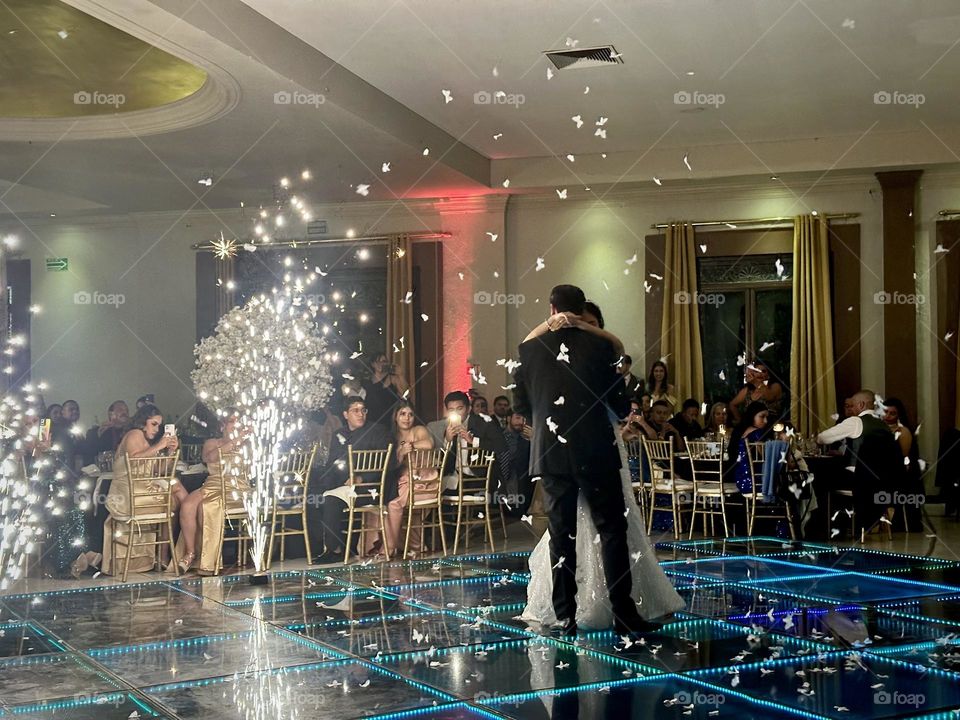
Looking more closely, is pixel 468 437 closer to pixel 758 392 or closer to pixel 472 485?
pixel 472 485

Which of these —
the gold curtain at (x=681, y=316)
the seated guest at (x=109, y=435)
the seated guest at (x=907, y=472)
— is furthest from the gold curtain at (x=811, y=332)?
the seated guest at (x=109, y=435)

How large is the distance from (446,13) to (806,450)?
4893 millimetres

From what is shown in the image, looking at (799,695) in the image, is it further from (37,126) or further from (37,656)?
(37,126)

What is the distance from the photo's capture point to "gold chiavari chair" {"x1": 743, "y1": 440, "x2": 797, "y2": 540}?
30.1ft

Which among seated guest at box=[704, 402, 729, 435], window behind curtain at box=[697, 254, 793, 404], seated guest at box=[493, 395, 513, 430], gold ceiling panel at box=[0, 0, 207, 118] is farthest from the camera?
window behind curtain at box=[697, 254, 793, 404]

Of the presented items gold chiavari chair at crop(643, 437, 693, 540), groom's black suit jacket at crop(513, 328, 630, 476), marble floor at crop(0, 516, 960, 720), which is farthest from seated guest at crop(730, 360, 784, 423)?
groom's black suit jacket at crop(513, 328, 630, 476)

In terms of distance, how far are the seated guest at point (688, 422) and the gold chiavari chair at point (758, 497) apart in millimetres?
1209

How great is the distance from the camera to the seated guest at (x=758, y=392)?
11602 mm

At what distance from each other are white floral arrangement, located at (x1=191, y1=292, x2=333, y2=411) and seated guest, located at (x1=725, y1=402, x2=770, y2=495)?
363 cm

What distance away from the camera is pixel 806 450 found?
9484mm

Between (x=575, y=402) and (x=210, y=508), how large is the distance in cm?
389

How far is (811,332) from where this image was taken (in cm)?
1182

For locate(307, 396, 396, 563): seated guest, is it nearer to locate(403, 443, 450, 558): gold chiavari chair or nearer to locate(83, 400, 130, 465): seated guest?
locate(403, 443, 450, 558): gold chiavari chair

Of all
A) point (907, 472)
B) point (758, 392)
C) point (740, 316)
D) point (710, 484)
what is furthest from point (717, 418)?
point (907, 472)
